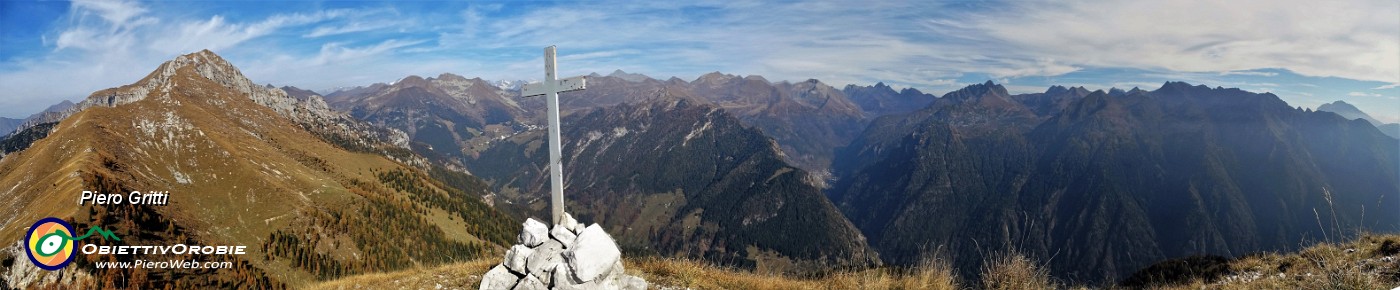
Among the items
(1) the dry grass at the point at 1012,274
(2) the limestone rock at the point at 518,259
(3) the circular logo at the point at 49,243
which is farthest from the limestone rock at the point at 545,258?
(3) the circular logo at the point at 49,243

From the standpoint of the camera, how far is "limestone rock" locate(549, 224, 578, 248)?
48.8ft

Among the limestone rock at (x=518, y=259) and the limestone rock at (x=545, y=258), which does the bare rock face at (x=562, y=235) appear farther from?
the limestone rock at (x=518, y=259)

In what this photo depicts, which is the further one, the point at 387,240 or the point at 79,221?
the point at 387,240

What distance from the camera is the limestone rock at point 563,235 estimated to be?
1486 cm

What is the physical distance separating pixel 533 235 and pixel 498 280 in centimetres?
157

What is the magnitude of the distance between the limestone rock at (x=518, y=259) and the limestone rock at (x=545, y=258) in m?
0.13

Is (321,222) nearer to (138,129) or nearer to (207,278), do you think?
(207,278)

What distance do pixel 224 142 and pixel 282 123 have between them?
247 ft

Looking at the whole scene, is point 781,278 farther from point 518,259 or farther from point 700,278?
point 518,259

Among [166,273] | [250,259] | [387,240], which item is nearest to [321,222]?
[387,240]

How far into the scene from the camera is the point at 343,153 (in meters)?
143

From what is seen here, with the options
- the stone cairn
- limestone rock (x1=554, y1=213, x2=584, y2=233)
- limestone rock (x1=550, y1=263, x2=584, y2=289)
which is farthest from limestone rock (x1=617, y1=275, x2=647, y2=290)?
limestone rock (x1=554, y1=213, x2=584, y2=233)

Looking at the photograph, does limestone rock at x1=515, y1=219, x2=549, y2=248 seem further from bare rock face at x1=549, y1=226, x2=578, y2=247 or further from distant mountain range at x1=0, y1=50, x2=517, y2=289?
distant mountain range at x1=0, y1=50, x2=517, y2=289

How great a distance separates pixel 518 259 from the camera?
47.9ft
